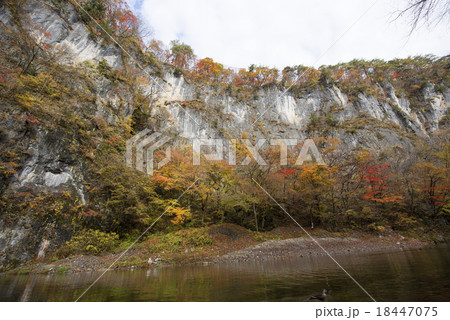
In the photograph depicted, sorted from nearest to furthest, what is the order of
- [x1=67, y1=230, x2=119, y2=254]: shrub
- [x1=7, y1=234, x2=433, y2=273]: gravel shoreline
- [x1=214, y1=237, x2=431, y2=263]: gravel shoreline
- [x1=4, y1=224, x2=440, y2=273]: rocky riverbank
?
[x1=7, y1=234, x2=433, y2=273]: gravel shoreline < [x1=4, y1=224, x2=440, y2=273]: rocky riverbank < [x1=67, y1=230, x2=119, y2=254]: shrub < [x1=214, y1=237, x2=431, y2=263]: gravel shoreline

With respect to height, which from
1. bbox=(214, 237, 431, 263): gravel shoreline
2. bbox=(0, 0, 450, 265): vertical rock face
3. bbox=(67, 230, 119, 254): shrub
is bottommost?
bbox=(214, 237, 431, 263): gravel shoreline

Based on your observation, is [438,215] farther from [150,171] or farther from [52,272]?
[52,272]

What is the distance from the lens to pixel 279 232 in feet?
52.7

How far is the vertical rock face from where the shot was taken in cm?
1038

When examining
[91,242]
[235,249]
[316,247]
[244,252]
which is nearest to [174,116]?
[91,242]

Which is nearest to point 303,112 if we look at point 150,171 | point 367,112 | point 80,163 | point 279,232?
point 367,112

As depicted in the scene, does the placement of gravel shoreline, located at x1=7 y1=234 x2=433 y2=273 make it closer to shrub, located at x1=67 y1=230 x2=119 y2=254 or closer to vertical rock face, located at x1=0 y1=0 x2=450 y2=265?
shrub, located at x1=67 y1=230 x2=119 y2=254

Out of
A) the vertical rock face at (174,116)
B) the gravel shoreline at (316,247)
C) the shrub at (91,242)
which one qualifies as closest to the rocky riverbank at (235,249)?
the gravel shoreline at (316,247)

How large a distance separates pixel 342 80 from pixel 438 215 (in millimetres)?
28406

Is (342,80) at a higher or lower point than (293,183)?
higher

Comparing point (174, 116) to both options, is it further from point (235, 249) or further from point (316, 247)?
point (316, 247)

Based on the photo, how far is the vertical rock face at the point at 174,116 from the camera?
34.0ft

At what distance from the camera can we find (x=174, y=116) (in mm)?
25766

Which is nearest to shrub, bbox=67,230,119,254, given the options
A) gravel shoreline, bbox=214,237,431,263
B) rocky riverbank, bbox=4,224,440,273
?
rocky riverbank, bbox=4,224,440,273
